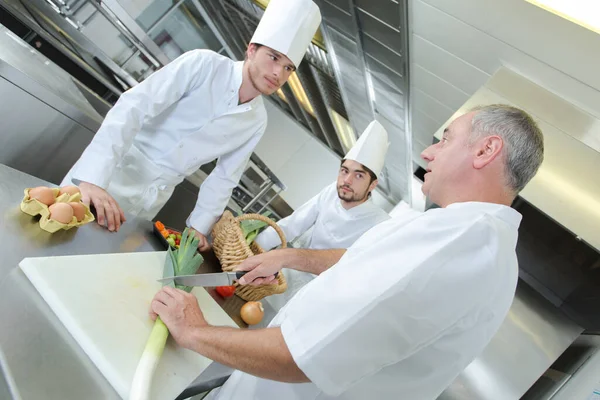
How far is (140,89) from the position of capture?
1.45m

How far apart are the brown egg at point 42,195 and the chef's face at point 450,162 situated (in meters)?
0.95

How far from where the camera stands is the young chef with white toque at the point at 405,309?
2.29ft

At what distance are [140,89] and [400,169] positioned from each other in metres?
4.04

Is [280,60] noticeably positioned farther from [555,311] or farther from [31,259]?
[555,311]

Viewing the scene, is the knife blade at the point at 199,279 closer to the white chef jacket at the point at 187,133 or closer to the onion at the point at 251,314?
the onion at the point at 251,314

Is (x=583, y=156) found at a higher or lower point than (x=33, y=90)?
higher

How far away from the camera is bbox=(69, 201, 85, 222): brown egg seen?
104cm

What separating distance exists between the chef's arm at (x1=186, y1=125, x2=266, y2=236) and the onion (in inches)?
19.6

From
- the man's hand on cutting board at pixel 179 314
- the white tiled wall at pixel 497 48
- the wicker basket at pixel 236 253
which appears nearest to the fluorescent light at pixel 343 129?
the white tiled wall at pixel 497 48

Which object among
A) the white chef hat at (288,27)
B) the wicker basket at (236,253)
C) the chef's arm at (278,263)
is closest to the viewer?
the chef's arm at (278,263)

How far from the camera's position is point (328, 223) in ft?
7.25

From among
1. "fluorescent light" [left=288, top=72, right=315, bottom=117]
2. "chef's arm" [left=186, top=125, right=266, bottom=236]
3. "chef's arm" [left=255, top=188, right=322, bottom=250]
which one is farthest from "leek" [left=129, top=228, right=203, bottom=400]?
"fluorescent light" [left=288, top=72, right=315, bottom=117]

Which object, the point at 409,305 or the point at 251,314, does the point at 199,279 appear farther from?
the point at 409,305

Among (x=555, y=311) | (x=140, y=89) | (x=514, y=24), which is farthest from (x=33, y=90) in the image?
(x=555, y=311)
